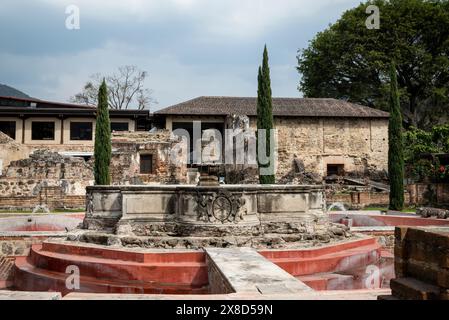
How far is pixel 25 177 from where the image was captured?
22203mm

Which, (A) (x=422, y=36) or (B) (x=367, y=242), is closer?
(B) (x=367, y=242)

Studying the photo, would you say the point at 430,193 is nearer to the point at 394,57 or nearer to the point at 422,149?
the point at 422,149

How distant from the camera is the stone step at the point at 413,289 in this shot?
306 cm

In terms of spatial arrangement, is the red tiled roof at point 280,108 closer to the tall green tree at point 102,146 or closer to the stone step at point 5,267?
the tall green tree at point 102,146

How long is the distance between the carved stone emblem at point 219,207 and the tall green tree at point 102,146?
13.0 meters

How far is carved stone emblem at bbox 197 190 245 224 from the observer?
314 inches

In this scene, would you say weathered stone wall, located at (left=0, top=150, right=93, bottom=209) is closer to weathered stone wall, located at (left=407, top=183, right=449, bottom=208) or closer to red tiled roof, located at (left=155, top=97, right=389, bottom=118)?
red tiled roof, located at (left=155, top=97, right=389, bottom=118)

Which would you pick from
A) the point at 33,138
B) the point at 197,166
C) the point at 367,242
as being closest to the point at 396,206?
the point at 367,242

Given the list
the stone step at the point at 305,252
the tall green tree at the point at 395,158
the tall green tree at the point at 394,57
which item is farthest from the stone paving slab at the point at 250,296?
the tall green tree at the point at 394,57

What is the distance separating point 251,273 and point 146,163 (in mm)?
21843

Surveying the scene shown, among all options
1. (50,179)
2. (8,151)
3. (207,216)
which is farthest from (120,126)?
(207,216)

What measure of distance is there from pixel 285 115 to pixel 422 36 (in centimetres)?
1394
